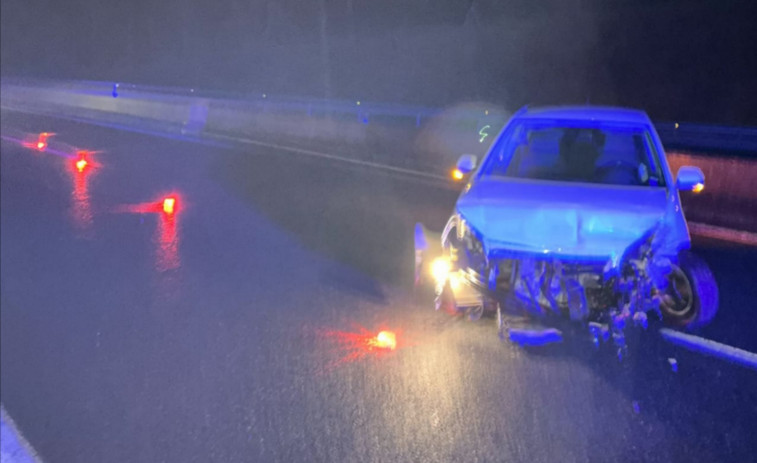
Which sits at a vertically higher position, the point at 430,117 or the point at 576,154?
the point at 576,154

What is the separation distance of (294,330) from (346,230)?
4.27 metres

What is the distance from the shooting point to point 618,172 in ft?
24.5

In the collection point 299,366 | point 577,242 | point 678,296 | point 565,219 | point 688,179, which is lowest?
point 299,366

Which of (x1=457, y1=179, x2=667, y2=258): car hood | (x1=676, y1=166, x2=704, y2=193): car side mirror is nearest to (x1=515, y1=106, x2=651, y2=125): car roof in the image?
(x1=676, y1=166, x2=704, y2=193): car side mirror

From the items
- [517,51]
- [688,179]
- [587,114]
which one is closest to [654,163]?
[688,179]

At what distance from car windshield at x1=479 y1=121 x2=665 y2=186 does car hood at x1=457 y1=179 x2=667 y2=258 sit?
560 millimetres

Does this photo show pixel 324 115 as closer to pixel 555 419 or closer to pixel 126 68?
pixel 555 419

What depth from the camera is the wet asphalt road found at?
→ 519 centimetres

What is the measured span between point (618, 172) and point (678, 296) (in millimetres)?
1194

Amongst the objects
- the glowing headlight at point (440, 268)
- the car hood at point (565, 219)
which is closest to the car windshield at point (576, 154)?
the car hood at point (565, 219)

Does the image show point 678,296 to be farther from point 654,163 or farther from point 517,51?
point 517,51

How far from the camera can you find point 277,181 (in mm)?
15789

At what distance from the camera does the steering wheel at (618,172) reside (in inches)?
290

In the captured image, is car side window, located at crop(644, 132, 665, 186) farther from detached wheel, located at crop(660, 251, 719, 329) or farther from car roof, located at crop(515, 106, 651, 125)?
detached wheel, located at crop(660, 251, 719, 329)
